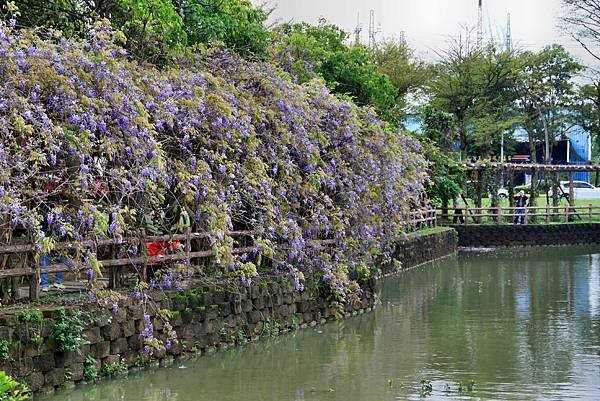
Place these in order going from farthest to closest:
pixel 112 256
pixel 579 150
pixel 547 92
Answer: pixel 579 150 → pixel 547 92 → pixel 112 256

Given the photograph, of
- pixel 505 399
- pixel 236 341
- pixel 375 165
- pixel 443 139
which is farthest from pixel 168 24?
pixel 443 139

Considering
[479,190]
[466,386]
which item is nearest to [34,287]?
[466,386]

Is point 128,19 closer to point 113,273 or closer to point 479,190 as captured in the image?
point 113,273

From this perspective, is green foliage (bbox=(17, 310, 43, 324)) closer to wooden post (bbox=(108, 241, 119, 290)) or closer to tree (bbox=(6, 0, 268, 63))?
wooden post (bbox=(108, 241, 119, 290))

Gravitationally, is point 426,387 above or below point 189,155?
below

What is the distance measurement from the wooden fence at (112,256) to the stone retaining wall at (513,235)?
19373 millimetres

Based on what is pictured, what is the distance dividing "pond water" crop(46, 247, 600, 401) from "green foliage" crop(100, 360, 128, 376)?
0.39 ft

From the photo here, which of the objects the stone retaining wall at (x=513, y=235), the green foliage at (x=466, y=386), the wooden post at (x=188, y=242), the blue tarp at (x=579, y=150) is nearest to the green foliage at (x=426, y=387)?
the green foliage at (x=466, y=386)

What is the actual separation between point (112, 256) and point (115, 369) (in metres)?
1.35

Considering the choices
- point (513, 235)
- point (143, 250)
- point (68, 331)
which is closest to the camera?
point (68, 331)

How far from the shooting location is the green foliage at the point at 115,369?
34.9 ft

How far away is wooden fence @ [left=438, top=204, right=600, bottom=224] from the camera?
115ft

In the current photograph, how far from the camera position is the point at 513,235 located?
3397cm

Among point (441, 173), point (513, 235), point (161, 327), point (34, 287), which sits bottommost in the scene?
point (161, 327)
